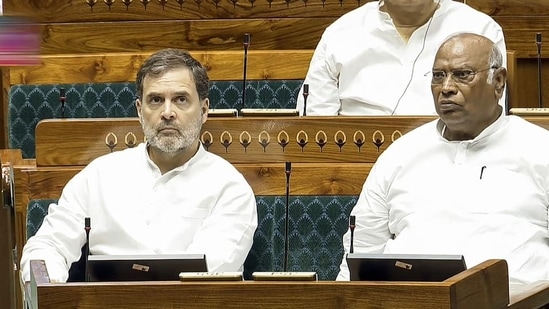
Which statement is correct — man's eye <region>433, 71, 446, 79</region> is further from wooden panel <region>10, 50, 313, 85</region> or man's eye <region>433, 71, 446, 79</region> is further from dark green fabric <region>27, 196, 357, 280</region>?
wooden panel <region>10, 50, 313, 85</region>

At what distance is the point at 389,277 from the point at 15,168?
0.99 metres

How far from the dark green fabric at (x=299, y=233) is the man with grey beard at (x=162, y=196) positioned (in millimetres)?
117

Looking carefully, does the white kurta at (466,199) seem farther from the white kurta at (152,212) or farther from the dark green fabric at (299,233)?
the white kurta at (152,212)

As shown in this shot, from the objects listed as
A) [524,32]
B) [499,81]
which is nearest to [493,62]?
[499,81]

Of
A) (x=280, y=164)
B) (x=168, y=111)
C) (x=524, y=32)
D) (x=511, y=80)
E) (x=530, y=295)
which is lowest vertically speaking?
(x=530, y=295)

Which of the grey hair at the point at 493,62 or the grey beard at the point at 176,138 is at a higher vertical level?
the grey hair at the point at 493,62

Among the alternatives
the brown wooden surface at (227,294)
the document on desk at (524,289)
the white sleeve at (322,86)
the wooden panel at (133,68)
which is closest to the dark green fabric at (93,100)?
the wooden panel at (133,68)

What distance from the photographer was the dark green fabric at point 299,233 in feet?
8.14

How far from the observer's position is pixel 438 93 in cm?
235

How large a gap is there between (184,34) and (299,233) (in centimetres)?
110

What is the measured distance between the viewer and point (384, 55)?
3006 mm

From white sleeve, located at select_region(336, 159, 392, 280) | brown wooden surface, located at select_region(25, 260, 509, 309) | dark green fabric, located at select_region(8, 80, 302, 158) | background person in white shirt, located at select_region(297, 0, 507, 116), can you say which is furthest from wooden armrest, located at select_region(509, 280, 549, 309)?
dark green fabric, located at select_region(8, 80, 302, 158)

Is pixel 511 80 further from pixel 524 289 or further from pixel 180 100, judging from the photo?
pixel 524 289

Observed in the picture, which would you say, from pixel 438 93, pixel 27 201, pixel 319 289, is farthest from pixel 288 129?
pixel 319 289
